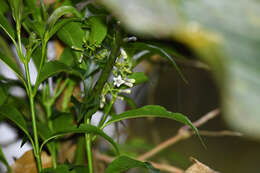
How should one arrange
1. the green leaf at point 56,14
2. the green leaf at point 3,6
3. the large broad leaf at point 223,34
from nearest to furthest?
the large broad leaf at point 223,34 → the green leaf at point 56,14 → the green leaf at point 3,6

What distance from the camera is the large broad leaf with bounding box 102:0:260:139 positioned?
132 mm

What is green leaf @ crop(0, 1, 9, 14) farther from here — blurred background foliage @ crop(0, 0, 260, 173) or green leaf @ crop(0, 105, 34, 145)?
blurred background foliage @ crop(0, 0, 260, 173)

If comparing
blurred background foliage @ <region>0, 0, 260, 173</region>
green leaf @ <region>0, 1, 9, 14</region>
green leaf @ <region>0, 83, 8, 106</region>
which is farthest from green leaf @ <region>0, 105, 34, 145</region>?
blurred background foliage @ <region>0, 0, 260, 173</region>

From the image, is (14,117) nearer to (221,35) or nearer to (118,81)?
(118,81)

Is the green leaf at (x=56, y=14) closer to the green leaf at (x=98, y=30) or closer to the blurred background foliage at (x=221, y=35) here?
the green leaf at (x=98, y=30)

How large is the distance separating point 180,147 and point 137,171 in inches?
9.1

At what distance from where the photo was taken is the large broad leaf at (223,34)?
13cm

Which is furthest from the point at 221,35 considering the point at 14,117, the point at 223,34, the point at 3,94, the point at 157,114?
the point at 3,94

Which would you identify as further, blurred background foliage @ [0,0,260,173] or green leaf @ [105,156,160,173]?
green leaf @ [105,156,160,173]

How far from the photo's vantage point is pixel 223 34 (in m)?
0.16

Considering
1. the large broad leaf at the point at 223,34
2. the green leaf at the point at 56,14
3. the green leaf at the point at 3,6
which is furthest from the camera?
the green leaf at the point at 3,6

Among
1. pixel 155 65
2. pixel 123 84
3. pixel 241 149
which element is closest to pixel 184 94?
pixel 155 65

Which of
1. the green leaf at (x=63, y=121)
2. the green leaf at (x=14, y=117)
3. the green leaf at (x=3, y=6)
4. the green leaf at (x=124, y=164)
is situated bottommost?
the green leaf at (x=124, y=164)

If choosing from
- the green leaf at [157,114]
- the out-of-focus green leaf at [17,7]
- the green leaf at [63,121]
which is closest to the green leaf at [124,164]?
the green leaf at [157,114]
